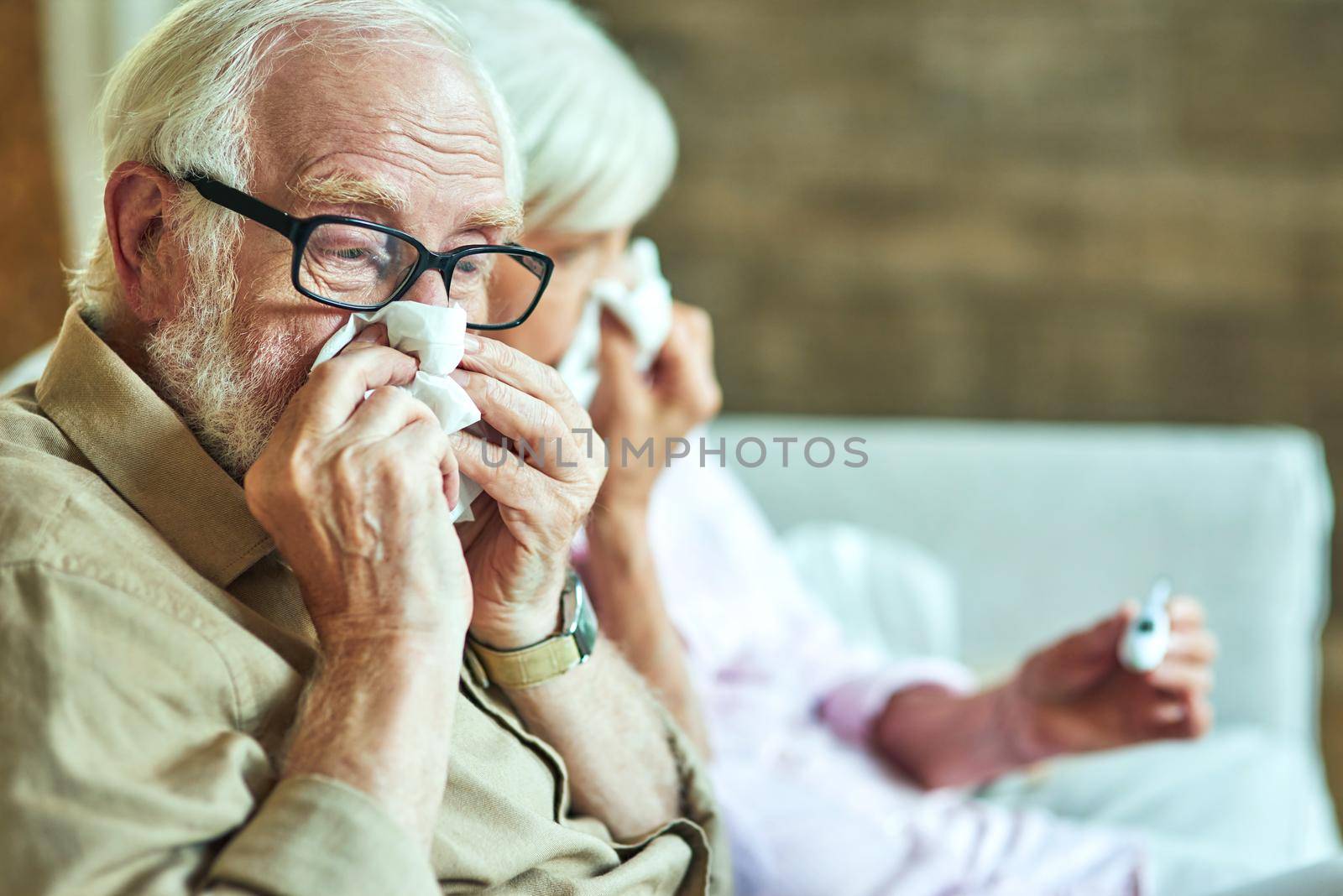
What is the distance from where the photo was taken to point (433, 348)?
0.96 meters

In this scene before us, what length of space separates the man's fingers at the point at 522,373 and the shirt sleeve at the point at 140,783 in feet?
1.05

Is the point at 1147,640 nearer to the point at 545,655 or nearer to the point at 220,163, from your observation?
the point at 545,655

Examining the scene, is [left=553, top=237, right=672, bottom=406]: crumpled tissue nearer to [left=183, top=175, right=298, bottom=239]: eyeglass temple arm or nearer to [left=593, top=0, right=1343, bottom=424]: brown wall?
[left=183, top=175, right=298, bottom=239]: eyeglass temple arm

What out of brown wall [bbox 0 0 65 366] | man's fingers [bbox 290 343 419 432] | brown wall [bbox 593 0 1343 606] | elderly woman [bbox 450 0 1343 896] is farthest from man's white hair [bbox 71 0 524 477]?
brown wall [bbox 593 0 1343 606]

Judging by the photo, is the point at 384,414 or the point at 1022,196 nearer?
the point at 384,414

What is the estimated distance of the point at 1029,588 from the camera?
7.59 feet

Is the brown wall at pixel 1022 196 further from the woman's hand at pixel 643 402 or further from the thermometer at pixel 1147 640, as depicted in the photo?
the thermometer at pixel 1147 640

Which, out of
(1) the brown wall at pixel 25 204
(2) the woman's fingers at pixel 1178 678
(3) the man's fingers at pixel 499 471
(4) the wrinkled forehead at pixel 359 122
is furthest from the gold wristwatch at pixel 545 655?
(1) the brown wall at pixel 25 204

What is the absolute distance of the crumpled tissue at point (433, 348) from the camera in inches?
37.9

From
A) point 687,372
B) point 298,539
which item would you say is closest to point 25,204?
point 687,372

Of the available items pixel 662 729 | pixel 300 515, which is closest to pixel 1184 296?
pixel 662 729

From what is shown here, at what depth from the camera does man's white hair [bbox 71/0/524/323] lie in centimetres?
99

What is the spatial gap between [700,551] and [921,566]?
556mm

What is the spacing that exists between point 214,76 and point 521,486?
0.43m
